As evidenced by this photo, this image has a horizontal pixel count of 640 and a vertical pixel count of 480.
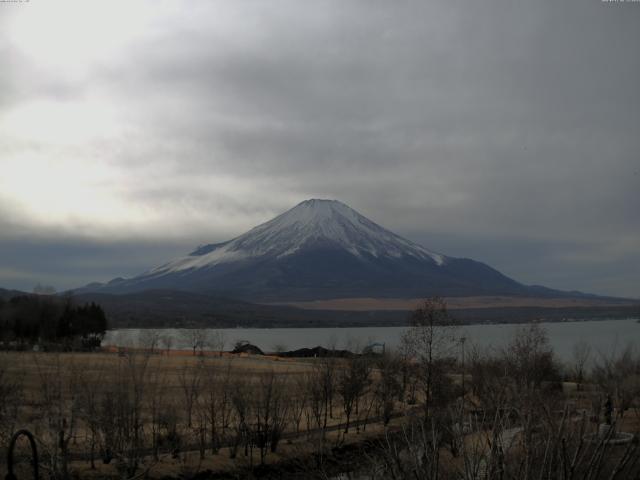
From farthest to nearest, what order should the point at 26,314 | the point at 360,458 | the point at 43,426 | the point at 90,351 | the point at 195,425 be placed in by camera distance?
1. the point at 26,314
2. the point at 90,351
3. the point at 195,425
4. the point at 360,458
5. the point at 43,426

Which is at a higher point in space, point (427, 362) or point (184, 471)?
point (427, 362)

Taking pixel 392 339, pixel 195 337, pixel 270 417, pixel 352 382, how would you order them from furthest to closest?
pixel 392 339, pixel 195 337, pixel 352 382, pixel 270 417

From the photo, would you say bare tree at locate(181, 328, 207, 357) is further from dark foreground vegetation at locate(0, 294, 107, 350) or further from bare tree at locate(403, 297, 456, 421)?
bare tree at locate(403, 297, 456, 421)

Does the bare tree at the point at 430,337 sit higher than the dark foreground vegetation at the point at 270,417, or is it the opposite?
the bare tree at the point at 430,337

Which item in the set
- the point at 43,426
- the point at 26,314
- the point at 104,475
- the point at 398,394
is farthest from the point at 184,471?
the point at 26,314

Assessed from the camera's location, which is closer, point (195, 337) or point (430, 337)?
point (430, 337)

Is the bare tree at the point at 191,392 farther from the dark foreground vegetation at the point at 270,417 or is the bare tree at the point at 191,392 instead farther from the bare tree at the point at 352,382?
the bare tree at the point at 352,382

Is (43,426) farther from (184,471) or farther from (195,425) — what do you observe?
(195,425)

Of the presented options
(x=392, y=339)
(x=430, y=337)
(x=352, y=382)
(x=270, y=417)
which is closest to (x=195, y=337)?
(x=392, y=339)

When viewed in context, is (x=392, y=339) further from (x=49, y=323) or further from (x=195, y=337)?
(x=49, y=323)

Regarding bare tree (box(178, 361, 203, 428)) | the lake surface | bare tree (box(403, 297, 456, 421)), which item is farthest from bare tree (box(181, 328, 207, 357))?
bare tree (box(403, 297, 456, 421))

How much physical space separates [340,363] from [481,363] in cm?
886

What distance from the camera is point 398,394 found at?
42.9 metres

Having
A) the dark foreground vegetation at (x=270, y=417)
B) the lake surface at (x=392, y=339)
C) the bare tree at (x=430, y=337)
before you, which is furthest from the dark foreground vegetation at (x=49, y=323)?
the bare tree at (x=430, y=337)
